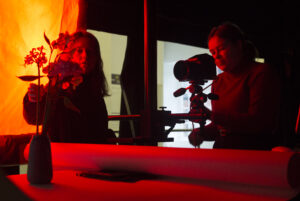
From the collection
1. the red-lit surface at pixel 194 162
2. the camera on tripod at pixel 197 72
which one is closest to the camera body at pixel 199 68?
the camera on tripod at pixel 197 72

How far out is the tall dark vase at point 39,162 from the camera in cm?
86

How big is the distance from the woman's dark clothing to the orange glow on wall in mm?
105

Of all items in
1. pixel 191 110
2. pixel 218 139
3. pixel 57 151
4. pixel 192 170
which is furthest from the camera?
pixel 218 139

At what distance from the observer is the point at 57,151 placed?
1175 millimetres

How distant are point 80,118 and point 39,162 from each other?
802 mm

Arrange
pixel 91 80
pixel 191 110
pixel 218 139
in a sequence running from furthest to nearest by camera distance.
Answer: pixel 91 80, pixel 218 139, pixel 191 110

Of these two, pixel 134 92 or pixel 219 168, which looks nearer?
pixel 219 168

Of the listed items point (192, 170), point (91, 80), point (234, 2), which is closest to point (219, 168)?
point (192, 170)

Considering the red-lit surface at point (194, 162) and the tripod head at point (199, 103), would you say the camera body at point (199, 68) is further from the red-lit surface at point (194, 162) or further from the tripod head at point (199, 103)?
the red-lit surface at point (194, 162)

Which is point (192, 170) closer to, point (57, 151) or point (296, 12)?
point (57, 151)

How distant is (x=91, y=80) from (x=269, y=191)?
3.89 feet

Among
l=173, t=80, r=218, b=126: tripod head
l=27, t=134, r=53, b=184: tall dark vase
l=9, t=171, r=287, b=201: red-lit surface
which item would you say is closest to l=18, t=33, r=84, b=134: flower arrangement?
l=27, t=134, r=53, b=184: tall dark vase

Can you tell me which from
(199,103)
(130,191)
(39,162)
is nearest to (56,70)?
(39,162)

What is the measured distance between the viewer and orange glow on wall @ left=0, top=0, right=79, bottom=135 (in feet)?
4.94
